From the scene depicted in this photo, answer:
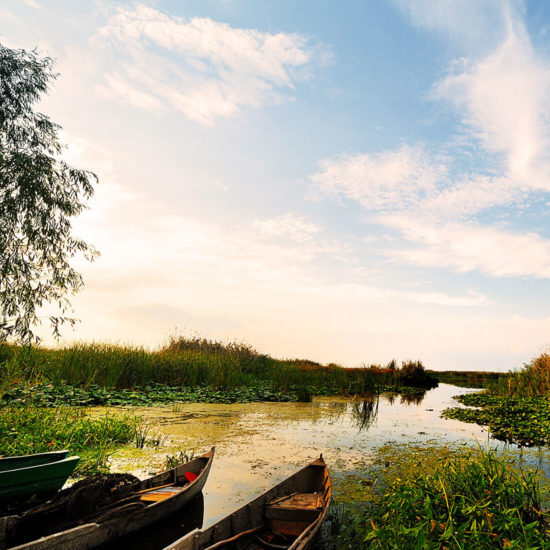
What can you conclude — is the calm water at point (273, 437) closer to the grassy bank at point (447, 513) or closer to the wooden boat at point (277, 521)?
the wooden boat at point (277, 521)

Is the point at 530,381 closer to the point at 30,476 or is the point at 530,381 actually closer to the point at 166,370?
the point at 166,370

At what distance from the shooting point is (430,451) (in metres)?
8.27

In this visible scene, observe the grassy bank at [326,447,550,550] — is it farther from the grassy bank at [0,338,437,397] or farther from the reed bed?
the reed bed

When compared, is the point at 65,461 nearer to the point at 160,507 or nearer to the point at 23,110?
the point at 160,507

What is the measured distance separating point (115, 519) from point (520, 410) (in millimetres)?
11877

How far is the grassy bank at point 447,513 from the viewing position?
370cm

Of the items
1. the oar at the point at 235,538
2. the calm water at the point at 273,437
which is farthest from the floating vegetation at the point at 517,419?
the oar at the point at 235,538

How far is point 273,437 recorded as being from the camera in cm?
906

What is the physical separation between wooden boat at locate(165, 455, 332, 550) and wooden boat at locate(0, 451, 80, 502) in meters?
2.15

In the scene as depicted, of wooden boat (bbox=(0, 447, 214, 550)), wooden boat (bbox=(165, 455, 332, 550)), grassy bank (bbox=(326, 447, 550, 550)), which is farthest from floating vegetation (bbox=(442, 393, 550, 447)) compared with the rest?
wooden boat (bbox=(0, 447, 214, 550))

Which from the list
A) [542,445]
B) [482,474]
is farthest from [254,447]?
[542,445]

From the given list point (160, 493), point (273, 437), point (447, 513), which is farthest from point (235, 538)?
point (273, 437)

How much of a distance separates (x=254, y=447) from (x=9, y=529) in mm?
4664

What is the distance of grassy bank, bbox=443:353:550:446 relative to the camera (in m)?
9.52
